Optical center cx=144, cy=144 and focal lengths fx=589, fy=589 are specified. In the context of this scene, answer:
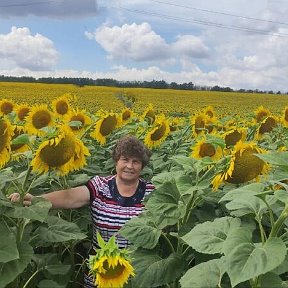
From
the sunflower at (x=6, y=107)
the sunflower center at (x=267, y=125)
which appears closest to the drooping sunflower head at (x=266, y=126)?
the sunflower center at (x=267, y=125)

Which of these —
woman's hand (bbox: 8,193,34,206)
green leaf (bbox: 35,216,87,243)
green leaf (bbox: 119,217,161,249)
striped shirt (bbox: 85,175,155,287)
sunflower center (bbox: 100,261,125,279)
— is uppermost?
sunflower center (bbox: 100,261,125,279)

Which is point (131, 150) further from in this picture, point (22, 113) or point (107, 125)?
point (22, 113)

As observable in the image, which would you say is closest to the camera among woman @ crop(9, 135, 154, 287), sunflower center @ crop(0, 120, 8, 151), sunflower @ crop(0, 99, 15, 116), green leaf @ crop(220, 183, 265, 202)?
green leaf @ crop(220, 183, 265, 202)

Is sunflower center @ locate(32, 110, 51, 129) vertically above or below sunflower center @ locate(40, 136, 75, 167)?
below

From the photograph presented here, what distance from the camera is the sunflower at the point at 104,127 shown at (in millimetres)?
5430

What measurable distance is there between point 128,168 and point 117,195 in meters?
0.19

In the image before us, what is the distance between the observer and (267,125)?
235 inches

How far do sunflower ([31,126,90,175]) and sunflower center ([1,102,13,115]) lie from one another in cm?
348

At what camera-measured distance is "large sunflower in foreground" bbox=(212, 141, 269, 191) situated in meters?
2.66

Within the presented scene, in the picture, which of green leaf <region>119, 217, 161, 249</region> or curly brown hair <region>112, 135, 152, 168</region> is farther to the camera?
curly brown hair <region>112, 135, 152, 168</region>

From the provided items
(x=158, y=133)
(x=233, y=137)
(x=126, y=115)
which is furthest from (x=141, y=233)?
(x=126, y=115)

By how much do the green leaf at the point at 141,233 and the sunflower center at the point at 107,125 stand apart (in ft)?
9.01

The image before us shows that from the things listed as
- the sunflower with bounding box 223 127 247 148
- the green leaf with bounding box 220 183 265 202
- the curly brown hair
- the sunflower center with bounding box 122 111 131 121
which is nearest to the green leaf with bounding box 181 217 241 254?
the green leaf with bounding box 220 183 265 202

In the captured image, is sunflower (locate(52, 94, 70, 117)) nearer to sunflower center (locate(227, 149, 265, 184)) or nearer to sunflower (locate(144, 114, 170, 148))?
sunflower (locate(144, 114, 170, 148))
